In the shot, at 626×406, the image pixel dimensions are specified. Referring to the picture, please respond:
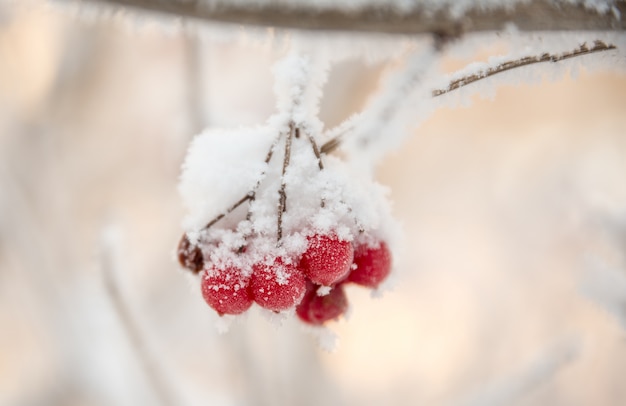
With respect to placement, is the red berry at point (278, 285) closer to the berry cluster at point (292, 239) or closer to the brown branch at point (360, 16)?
the berry cluster at point (292, 239)

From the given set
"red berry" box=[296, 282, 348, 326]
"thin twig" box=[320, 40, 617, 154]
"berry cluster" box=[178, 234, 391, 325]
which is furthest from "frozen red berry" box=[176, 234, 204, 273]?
"thin twig" box=[320, 40, 617, 154]

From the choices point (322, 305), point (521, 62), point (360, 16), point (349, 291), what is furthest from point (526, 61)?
point (349, 291)

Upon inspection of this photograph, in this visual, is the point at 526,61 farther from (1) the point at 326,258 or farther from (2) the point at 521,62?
(1) the point at 326,258

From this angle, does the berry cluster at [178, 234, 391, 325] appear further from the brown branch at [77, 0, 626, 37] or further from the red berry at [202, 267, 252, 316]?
the brown branch at [77, 0, 626, 37]

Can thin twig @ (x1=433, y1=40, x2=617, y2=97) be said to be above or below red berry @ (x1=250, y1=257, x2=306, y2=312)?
above

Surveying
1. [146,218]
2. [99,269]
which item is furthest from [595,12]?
[146,218]

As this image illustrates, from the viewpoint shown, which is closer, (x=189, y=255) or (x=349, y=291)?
(x=189, y=255)
